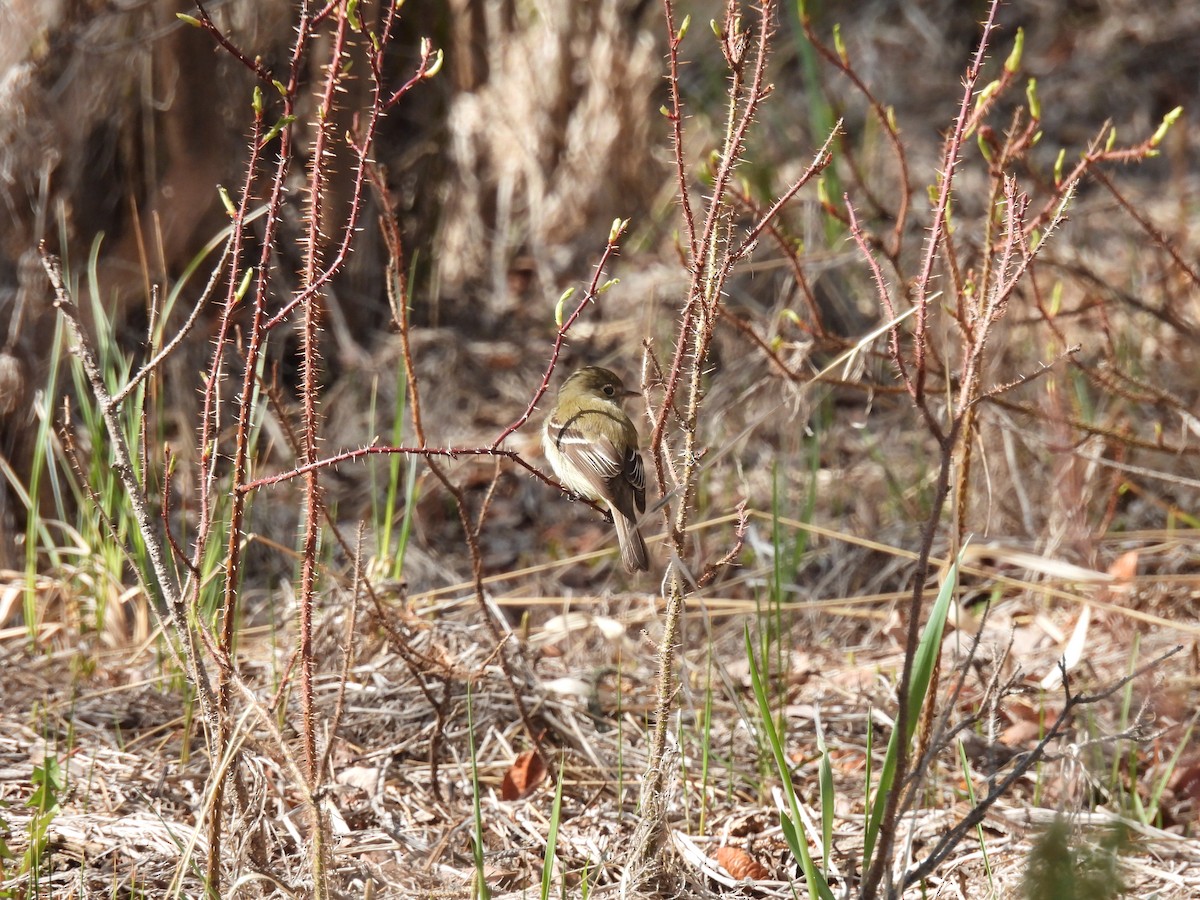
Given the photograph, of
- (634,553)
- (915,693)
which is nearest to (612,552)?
(634,553)

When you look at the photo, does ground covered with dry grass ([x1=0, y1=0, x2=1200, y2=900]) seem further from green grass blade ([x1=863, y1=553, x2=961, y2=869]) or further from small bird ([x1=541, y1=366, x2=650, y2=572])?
small bird ([x1=541, y1=366, x2=650, y2=572])

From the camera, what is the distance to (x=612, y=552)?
452 cm

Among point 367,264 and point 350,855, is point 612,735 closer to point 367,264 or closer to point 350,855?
point 350,855

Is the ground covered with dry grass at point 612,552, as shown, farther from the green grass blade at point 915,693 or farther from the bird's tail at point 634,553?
the bird's tail at point 634,553

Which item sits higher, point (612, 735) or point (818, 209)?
point (818, 209)

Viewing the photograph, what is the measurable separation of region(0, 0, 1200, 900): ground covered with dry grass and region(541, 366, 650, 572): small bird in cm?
33

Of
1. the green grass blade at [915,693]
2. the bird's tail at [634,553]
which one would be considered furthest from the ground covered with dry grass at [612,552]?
the bird's tail at [634,553]

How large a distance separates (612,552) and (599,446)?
0.44 meters

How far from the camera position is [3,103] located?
486 cm

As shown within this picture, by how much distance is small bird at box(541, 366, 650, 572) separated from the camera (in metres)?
4.18

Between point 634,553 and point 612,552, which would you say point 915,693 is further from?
point 612,552

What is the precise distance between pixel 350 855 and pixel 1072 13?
33.2ft

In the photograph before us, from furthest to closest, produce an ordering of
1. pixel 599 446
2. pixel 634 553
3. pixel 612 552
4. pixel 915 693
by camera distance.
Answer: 1. pixel 612 552
2. pixel 599 446
3. pixel 634 553
4. pixel 915 693

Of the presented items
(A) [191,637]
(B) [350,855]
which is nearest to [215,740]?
(A) [191,637]
